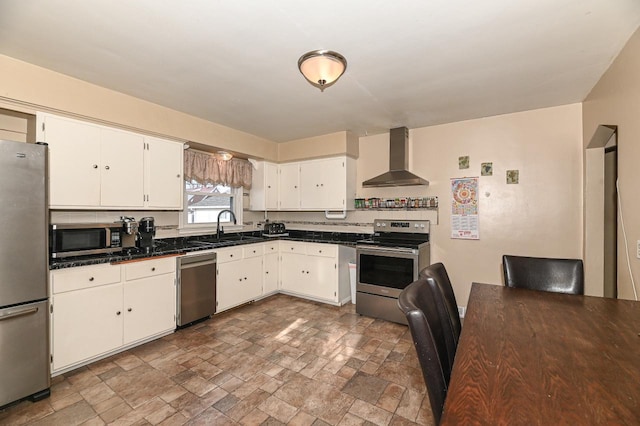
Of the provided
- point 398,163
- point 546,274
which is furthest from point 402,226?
point 546,274

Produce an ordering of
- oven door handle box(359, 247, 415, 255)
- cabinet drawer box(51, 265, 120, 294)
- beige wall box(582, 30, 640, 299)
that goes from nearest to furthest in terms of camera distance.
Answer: beige wall box(582, 30, 640, 299), cabinet drawer box(51, 265, 120, 294), oven door handle box(359, 247, 415, 255)

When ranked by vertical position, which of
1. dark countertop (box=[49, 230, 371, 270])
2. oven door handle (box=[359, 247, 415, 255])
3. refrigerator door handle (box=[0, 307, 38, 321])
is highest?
dark countertop (box=[49, 230, 371, 270])

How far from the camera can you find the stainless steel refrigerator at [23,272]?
1814 millimetres

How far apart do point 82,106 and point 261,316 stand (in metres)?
2.78

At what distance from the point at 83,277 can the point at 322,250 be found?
257 cm

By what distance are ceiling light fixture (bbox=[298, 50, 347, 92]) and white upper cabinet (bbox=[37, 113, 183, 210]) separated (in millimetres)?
1980

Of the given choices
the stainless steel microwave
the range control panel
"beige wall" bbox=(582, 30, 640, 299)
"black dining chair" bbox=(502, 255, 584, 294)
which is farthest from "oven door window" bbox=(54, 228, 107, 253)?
"beige wall" bbox=(582, 30, 640, 299)

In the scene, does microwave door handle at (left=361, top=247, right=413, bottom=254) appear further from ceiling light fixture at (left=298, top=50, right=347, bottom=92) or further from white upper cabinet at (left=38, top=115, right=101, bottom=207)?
white upper cabinet at (left=38, top=115, right=101, bottom=207)

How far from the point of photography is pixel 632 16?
5.31 feet

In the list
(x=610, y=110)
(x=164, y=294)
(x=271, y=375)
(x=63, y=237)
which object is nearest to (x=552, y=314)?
(x=610, y=110)

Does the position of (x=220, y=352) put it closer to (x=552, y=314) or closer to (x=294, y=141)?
(x=552, y=314)

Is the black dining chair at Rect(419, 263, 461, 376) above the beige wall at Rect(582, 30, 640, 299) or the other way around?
the other way around

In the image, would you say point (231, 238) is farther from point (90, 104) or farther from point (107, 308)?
point (90, 104)

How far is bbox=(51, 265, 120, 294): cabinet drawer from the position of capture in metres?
2.17
